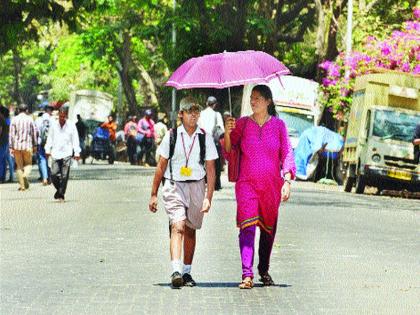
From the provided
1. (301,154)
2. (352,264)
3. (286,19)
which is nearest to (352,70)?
(301,154)

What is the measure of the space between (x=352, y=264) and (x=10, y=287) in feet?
12.2

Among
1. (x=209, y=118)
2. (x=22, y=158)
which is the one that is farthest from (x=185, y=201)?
(x=22, y=158)

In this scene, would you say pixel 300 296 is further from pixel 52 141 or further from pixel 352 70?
pixel 352 70

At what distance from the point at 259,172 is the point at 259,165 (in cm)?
6

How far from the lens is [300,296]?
34.8ft

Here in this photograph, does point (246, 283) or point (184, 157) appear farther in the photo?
point (184, 157)

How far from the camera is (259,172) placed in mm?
11211

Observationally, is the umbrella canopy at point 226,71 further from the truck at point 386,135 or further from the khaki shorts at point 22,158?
the truck at point 386,135

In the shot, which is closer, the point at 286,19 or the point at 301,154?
the point at 301,154

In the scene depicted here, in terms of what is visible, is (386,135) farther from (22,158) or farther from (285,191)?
(285,191)

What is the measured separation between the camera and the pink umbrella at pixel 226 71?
11.8 meters

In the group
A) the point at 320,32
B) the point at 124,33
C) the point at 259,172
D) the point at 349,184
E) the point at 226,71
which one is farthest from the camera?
the point at 124,33

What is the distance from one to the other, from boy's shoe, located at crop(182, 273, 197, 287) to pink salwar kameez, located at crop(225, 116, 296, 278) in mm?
504

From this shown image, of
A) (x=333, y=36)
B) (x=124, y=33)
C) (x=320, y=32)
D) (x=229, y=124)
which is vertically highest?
(x=124, y=33)
